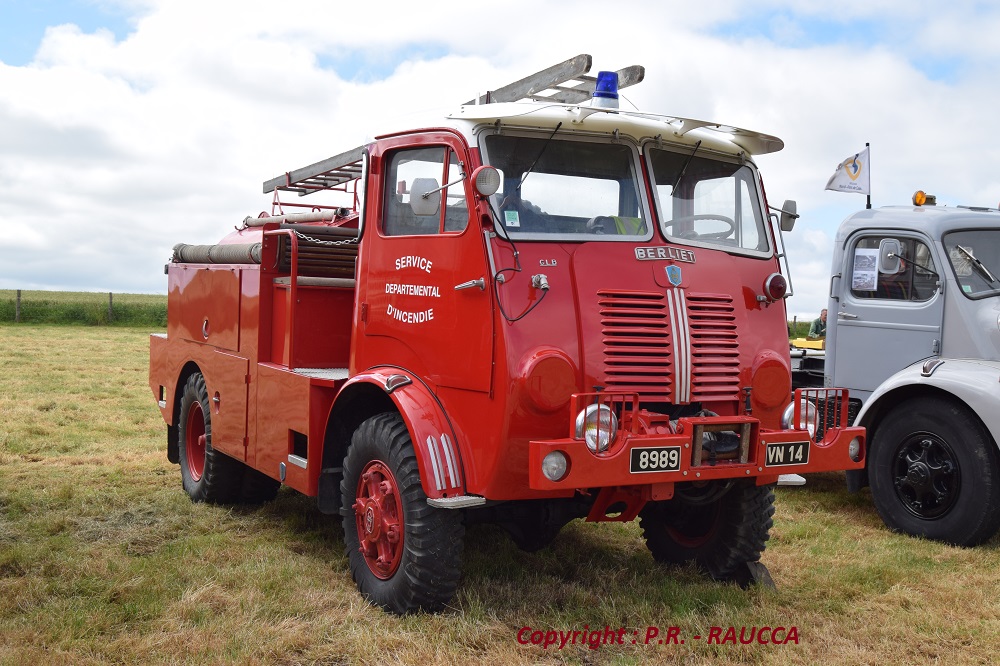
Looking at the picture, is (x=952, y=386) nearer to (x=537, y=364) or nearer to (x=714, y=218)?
(x=714, y=218)

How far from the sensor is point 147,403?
44.3 ft

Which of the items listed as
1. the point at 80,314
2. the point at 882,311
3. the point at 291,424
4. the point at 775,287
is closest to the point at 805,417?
the point at 775,287

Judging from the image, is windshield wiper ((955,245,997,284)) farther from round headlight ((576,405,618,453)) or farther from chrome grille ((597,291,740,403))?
round headlight ((576,405,618,453))

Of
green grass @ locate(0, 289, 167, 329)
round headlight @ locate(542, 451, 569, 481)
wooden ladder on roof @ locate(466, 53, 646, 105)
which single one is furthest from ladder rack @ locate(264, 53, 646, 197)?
green grass @ locate(0, 289, 167, 329)

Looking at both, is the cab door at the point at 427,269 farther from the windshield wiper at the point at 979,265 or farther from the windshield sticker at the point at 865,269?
the windshield wiper at the point at 979,265

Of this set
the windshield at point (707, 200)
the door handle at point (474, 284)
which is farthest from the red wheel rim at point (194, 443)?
the windshield at point (707, 200)

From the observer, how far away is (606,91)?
17.7 ft

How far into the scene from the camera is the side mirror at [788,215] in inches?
227

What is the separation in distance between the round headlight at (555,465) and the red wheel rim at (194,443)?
178 inches

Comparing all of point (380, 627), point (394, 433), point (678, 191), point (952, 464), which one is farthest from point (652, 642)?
point (952, 464)

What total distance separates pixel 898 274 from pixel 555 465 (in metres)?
4.88

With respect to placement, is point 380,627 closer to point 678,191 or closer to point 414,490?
point 414,490

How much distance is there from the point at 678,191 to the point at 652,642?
2369 millimetres

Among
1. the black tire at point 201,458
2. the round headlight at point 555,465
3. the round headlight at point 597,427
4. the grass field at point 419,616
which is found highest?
the round headlight at point 597,427
